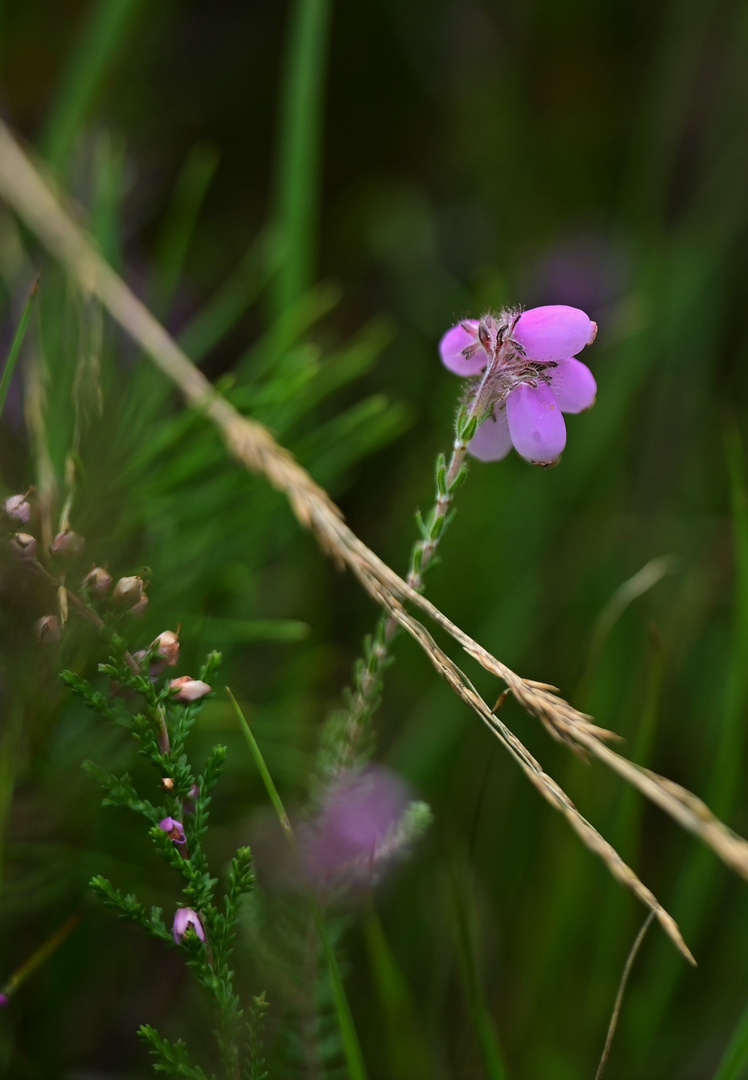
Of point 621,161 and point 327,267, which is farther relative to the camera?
point 621,161

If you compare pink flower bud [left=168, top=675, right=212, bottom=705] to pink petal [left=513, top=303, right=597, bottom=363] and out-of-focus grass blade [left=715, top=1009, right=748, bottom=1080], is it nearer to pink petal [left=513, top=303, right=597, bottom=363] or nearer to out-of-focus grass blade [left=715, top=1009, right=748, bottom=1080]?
pink petal [left=513, top=303, right=597, bottom=363]

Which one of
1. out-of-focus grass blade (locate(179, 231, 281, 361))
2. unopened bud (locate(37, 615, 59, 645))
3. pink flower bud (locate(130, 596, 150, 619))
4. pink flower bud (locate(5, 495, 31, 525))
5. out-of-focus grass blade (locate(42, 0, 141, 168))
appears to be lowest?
pink flower bud (locate(130, 596, 150, 619))

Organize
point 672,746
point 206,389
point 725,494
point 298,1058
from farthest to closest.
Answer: point 725,494
point 672,746
point 206,389
point 298,1058

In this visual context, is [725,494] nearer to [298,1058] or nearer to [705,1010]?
[705,1010]

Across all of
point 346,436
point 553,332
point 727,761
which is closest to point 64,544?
point 553,332

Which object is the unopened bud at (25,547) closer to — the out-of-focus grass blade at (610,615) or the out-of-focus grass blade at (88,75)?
the out-of-focus grass blade at (610,615)

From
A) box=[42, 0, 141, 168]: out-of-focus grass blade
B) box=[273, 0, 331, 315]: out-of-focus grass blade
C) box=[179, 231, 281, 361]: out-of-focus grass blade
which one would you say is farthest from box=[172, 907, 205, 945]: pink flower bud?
box=[42, 0, 141, 168]: out-of-focus grass blade

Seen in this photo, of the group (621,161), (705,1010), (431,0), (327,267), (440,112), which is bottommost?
(705,1010)

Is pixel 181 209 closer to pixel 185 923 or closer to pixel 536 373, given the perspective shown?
pixel 536 373

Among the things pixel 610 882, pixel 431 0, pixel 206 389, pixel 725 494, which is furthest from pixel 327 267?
pixel 610 882

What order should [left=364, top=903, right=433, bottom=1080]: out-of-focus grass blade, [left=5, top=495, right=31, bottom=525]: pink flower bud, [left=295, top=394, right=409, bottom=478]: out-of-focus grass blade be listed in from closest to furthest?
[left=5, top=495, right=31, bottom=525]: pink flower bud < [left=364, top=903, right=433, bottom=1080]: out-of-focus grass blade < [left=295, top=394, right=409, bottom=478]: out-of-focus grass blade
